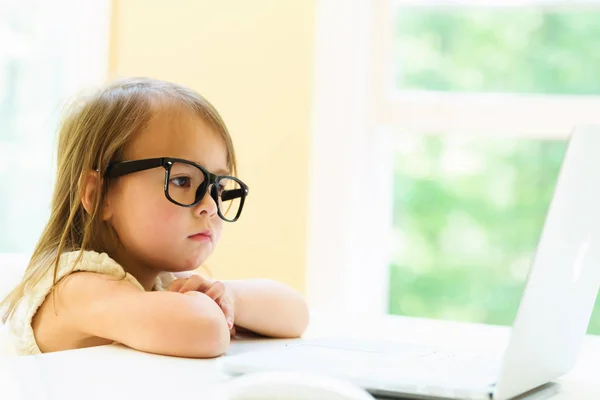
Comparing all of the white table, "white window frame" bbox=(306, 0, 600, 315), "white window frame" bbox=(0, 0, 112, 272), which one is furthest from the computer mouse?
"white window frame" bbox=(0, 0, 112, 272)

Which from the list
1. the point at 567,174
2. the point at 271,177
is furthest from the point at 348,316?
the point at 271,177

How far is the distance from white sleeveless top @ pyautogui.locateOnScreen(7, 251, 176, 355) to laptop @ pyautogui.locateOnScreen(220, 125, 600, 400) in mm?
309

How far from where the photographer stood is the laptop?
25.7 inches

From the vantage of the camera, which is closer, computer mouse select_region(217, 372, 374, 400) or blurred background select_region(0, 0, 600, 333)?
computer mouse select_region(217, 372, 374, 400)

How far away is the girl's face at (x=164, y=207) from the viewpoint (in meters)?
1.11

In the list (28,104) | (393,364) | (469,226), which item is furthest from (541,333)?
(469,226)

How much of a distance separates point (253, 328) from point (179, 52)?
1.64m

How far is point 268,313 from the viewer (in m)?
1.16

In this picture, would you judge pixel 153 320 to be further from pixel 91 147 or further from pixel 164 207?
pixel 91 147

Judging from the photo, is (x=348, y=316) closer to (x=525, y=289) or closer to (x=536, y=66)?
(x=525, y=289)

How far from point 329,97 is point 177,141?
Result: 1.34 m

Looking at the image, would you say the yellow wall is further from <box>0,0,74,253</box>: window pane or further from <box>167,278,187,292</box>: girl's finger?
<box>167,278,187,292</box>: girl's finger

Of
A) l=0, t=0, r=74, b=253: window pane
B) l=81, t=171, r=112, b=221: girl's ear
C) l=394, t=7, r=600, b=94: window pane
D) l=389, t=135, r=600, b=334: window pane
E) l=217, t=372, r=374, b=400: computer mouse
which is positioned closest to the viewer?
l=217, t=372, r=374, b=400: computer mouse

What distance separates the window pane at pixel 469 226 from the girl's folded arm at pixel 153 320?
71.1 inches
